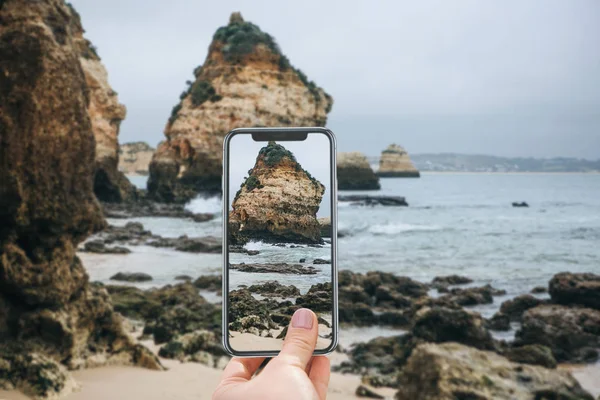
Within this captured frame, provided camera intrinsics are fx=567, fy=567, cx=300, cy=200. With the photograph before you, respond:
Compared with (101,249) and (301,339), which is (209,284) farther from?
(301,339)

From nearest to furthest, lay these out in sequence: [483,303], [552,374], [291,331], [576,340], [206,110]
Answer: [291,331]
[552,374]
[576,340]
[483,303]
[206,110]

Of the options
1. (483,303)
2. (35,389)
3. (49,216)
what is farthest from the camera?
(483,303)

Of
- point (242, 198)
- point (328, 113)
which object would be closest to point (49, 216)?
point (242, 198)

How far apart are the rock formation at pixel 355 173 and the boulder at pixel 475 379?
4306 centimetres

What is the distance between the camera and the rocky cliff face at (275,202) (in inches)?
58.3

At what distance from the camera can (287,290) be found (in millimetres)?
1461

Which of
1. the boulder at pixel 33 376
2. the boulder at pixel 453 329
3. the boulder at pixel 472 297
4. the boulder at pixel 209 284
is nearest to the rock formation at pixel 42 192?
the boulder at pixel 33 376

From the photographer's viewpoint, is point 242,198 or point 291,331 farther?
point 242,198

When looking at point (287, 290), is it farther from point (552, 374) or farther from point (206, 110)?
point (206, 110)

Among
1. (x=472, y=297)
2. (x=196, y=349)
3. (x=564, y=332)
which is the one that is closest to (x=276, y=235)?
(x=196, y=349)

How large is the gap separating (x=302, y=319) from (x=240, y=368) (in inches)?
9.0

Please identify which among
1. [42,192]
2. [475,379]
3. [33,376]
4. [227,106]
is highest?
[227,106]

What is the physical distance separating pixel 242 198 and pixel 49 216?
316 cm

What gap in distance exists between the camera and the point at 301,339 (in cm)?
133
